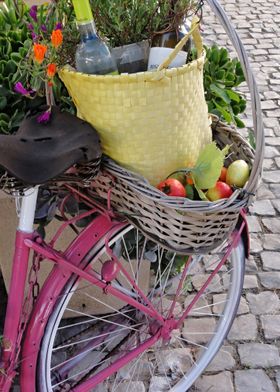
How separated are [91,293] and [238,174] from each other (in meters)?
1.23

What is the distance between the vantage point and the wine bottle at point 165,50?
168 centimetres

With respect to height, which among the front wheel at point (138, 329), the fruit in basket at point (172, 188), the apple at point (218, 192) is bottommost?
the front wheel at point (138, 329)

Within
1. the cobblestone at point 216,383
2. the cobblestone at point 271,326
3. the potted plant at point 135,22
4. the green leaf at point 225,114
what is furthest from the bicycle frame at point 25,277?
the cobblestone at point 271,326

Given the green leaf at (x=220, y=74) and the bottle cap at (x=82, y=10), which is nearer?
the bottle cap at (x=82, y=10)

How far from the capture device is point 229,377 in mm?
2666

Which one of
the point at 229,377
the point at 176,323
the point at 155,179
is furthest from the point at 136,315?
the point at 155,179

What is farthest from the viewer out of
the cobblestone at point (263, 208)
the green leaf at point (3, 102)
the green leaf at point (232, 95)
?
the cobblestone at point (263, 208)

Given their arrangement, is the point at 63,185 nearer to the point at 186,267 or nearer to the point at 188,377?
the point at 186,267

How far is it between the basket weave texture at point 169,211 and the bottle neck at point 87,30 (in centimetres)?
36

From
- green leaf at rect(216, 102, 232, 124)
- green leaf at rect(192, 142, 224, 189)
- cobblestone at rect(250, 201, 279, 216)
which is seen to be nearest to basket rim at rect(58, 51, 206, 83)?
green leaf at rect(192, 142, 224, 189)

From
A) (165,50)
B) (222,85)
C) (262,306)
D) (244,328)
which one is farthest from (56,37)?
(262,306)

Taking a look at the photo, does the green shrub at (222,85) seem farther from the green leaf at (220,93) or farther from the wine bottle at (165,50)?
the wine bottle at (165,50)

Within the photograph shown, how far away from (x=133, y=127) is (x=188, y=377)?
142 cm

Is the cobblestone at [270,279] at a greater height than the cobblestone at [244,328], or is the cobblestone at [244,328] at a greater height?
the cobblestone at [244,328]
